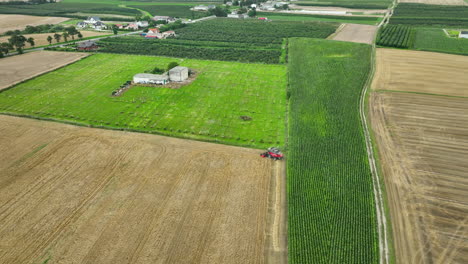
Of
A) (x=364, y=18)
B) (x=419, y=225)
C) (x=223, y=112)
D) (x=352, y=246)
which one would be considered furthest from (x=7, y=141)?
(x=364, y=18)

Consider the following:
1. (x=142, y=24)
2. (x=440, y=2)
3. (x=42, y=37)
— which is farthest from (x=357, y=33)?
(x=42, y=37)

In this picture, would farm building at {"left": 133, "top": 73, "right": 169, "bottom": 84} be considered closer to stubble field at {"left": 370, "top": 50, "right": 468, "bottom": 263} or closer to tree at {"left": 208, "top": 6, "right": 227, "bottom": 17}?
stubble field at {"left": 370, "top": 50, "right": 468, "bottom": 263}

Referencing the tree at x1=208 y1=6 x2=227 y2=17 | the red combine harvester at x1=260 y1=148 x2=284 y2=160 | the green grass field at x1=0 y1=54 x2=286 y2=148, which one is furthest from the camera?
the tree at x1=208 y1=6 x2=227 y2=17

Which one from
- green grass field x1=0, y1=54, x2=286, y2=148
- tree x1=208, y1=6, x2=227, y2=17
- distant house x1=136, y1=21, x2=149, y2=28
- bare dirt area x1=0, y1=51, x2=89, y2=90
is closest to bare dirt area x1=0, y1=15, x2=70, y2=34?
distant house x1=136, y1=21, x2=149, y2=28

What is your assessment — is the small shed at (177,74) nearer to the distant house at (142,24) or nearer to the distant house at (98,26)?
the distant house at (142,24)

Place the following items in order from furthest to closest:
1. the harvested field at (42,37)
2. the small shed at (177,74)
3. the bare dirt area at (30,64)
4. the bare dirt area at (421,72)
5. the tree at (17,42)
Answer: the harvested field at (42,37) → the tree at (17,42) → the bare dirt area at (30,64) → the small shed at (177,74) → the bare dirt area at (421,72)

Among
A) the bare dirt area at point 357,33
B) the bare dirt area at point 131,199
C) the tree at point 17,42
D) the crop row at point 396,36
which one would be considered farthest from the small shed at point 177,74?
the crop row at point 396,36
